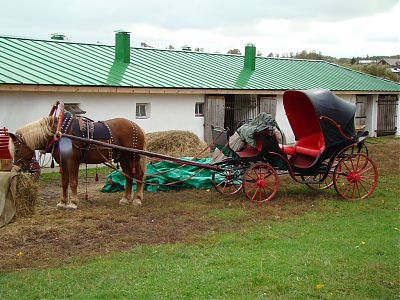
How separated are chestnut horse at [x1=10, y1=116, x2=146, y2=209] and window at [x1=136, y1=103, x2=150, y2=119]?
6.65m

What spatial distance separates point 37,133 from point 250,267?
492 cm

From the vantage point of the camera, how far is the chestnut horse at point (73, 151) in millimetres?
9078

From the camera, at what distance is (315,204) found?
10.0 m

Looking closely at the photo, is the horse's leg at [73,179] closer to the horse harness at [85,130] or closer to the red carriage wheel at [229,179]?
the horse harness at [85,130]

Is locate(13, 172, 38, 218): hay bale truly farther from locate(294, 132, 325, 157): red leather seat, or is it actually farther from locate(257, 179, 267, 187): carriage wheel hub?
locate(294, 132, 325, 157): red leather seat

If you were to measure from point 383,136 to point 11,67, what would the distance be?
1813 centimetres

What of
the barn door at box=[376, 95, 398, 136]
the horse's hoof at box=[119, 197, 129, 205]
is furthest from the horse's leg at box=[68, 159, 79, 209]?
the barn door at box=[376, 95, 398, 136]

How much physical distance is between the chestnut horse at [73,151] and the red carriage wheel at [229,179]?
162 cm

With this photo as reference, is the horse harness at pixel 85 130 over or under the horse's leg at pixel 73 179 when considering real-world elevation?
over

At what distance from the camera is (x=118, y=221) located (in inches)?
342

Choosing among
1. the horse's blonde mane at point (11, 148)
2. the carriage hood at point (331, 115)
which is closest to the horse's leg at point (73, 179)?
the horse's blonde mane at point (11, 148)

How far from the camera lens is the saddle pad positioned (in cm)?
953

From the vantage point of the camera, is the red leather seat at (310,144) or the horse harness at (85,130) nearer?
the horse harness at (85,130)

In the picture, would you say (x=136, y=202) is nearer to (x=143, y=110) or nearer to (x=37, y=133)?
(x=37, y=133)
